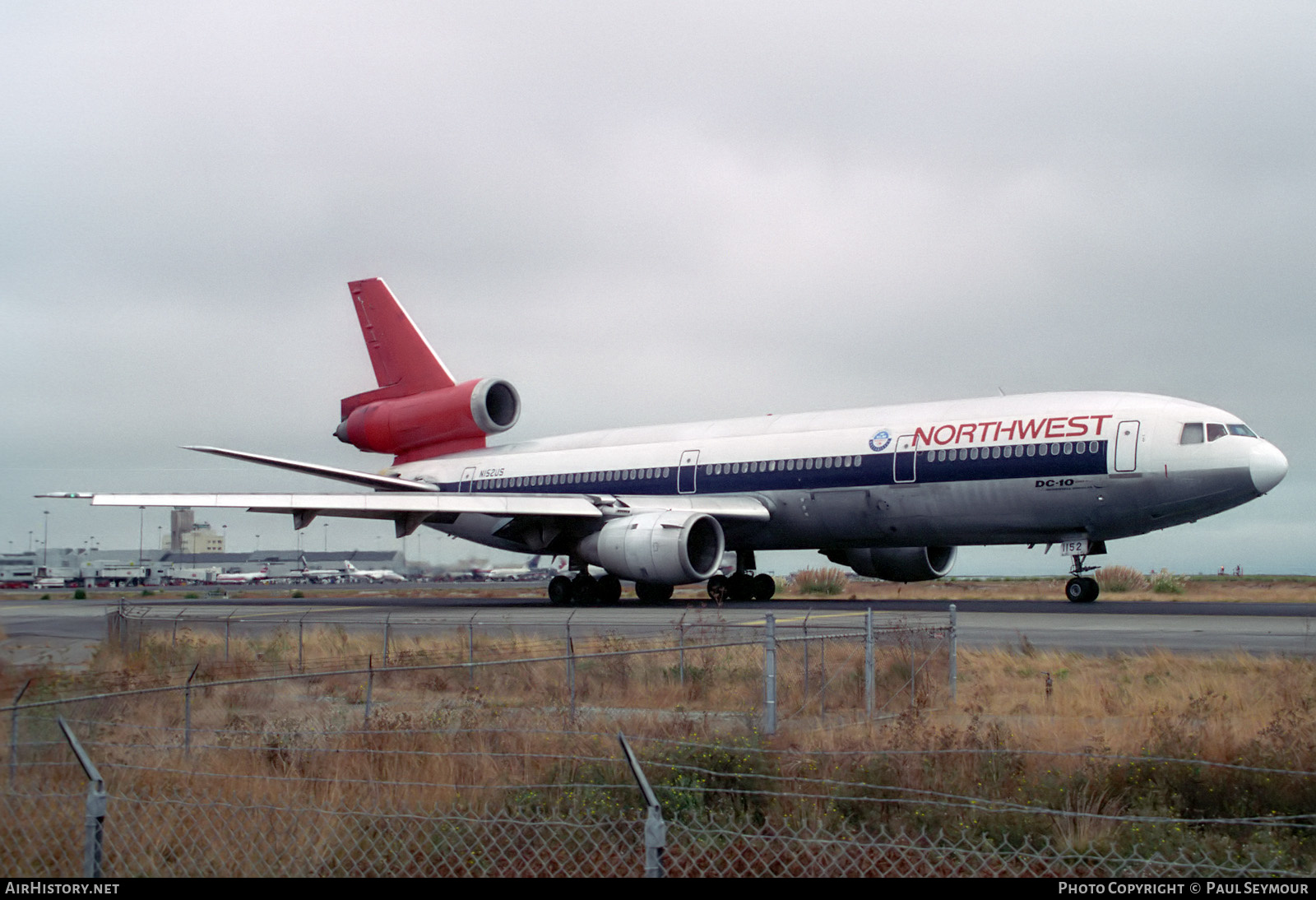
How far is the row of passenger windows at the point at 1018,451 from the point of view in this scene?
24859 mm

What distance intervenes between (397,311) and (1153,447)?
25225 millimetres

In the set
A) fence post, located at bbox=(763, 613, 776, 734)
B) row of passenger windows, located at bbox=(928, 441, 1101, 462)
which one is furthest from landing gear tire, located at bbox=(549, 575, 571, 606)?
fence post, located at bbox=(763, 613, 776, 734)

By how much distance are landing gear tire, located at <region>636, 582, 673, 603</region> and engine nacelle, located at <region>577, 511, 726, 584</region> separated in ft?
7.90

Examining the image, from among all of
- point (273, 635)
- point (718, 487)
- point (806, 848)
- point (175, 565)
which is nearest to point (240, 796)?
point (806, 848)

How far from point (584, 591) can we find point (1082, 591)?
12.6 meters

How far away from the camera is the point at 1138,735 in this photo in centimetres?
1090

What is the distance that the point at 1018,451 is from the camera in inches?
1010

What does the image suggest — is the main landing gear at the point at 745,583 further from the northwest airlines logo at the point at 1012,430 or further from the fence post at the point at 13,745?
the fence post at the point at 13,745

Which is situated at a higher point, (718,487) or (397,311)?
(397,311)

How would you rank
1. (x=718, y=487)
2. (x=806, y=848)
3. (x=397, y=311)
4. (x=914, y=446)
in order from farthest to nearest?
(x=397, y=311)
(x=718, y=487)
(x=914, y=446)
(x=806, y=848)

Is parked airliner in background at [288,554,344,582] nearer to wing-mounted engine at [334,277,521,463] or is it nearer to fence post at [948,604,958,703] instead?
wing-mounted engine at [334,277,521,463]

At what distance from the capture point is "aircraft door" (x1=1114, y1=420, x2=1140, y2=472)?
24297mm

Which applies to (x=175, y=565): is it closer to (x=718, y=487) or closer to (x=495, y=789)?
(x=718, y=487)

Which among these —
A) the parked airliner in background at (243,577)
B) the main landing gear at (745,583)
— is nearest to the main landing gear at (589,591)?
the main landing gear at (745,583)
